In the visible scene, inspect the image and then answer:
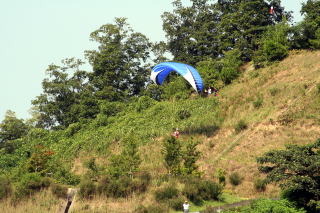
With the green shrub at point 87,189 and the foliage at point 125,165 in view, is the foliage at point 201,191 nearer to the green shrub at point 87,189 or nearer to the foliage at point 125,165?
the foliage at point 125,165

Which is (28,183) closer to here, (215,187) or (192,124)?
(215,187)

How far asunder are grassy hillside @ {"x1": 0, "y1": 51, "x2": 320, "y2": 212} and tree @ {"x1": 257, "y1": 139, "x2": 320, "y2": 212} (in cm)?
482

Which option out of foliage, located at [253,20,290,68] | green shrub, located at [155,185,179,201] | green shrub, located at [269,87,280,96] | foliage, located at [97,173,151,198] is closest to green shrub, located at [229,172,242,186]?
green shrub, located at [155,185,179,201]

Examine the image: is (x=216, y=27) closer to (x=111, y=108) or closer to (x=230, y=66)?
(x=230, y=66)

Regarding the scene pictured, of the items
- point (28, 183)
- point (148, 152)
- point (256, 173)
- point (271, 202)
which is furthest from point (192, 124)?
point (271, 202)

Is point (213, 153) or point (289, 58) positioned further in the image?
point (289, 58)

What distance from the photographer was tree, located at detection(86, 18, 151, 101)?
5434 cm

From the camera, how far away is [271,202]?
18922 millimetres

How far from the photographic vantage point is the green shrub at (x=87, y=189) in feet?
78.3

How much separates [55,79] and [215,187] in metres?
33.9

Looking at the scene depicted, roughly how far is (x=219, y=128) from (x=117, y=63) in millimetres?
21268

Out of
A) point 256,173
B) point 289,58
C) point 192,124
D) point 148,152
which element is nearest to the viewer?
point 256,173

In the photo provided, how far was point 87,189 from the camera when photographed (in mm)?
24094

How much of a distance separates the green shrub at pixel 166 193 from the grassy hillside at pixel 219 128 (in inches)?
20.0
